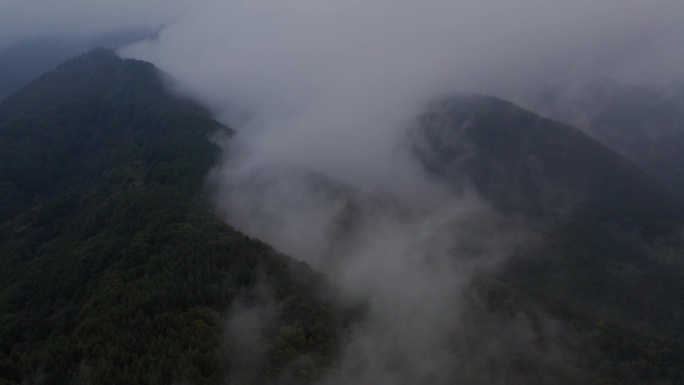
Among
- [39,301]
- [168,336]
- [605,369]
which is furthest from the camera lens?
[605,369]

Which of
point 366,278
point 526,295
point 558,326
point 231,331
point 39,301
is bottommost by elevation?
point 39,301

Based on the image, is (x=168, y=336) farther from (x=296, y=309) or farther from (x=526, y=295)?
(x=526, y=295)

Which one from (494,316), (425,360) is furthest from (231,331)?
(494,316)

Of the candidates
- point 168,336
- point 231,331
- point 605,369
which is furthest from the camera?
point 605,369

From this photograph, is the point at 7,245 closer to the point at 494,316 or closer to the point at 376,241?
the point at 376,241

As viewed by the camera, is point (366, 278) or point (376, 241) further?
point (376, 241)

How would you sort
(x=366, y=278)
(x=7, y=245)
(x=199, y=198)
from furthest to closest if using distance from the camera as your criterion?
1. (x=199, y=198)
2. (x=7, y=245)
3. (x=366, y=278)

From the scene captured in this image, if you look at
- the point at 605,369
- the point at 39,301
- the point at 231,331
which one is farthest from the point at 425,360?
the point at 39,301

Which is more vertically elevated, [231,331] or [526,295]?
[526,295]

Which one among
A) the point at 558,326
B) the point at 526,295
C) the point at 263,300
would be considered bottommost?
the point at 263,300
